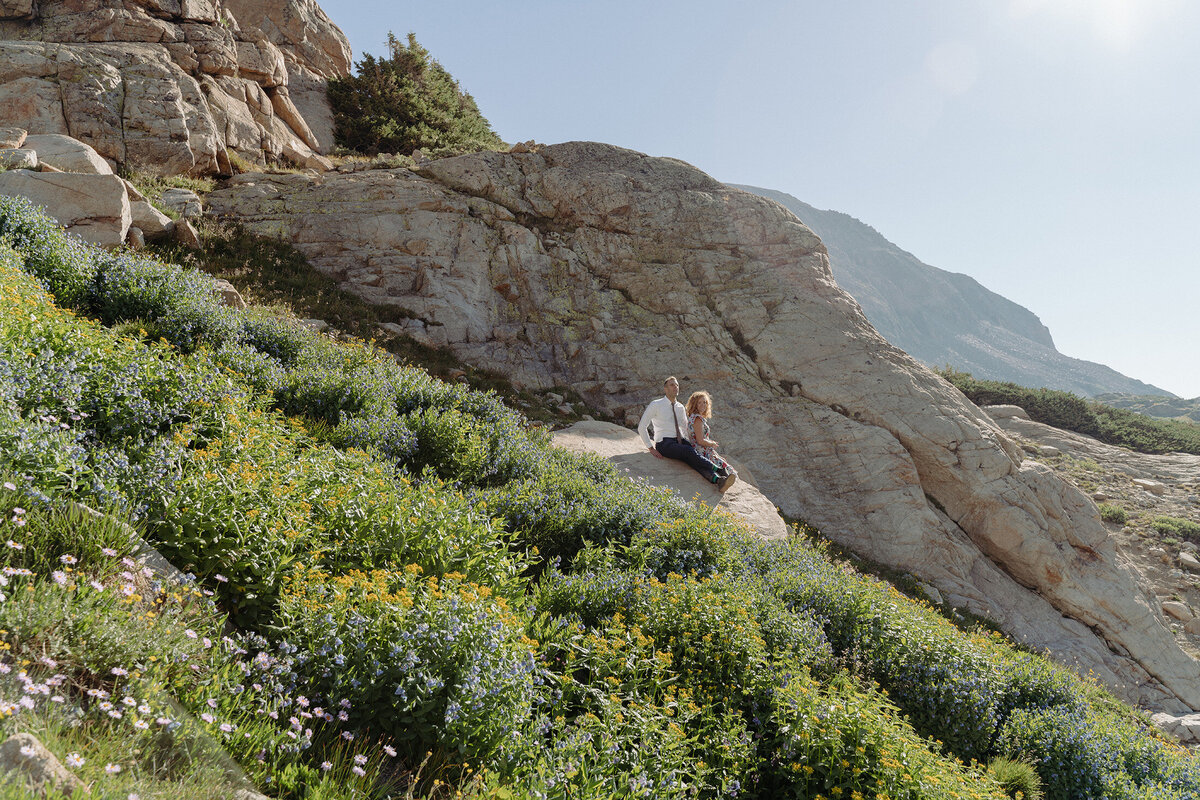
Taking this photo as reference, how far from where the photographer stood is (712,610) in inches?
210

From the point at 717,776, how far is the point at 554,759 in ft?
3.95

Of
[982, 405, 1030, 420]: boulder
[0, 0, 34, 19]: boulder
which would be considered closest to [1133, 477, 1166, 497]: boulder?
[982, 405, 1030, 420]: boulder

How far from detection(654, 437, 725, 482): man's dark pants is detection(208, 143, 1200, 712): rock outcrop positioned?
533 centimetres

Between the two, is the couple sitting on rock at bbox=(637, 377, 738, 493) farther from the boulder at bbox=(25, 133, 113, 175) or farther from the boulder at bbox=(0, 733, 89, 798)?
the boulder at bbox=(25, 133, 113, 175)

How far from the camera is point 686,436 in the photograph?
40.3ft

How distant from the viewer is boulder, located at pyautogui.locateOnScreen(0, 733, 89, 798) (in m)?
2.06

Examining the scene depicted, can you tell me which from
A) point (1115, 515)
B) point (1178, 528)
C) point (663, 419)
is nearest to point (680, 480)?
point (663, 419)

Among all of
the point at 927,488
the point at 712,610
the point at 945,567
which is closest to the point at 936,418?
the point at 927,488

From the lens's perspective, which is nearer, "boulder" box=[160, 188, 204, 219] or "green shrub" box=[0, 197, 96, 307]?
"green shrub" box=[0, 197, 96, 307]

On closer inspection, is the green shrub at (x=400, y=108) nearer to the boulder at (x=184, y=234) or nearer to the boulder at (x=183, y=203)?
the boulder at (x=183, y=203)

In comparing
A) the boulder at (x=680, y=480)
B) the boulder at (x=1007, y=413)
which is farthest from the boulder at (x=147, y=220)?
the boulder at (x=1007, y=413)

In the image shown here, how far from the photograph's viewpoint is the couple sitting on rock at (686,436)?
38.6 ft

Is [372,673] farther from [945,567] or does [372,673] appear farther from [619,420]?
[945,567]

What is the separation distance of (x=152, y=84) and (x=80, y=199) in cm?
947
